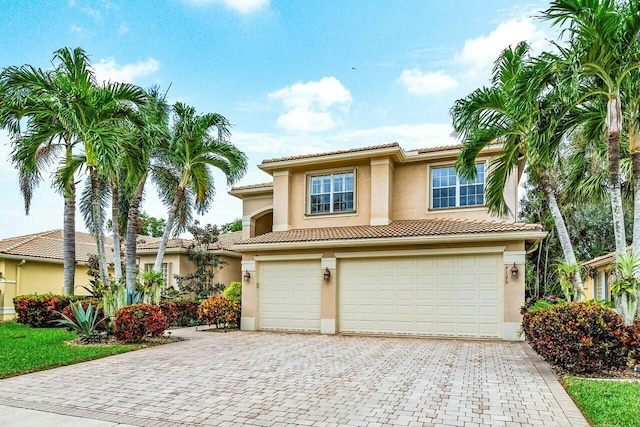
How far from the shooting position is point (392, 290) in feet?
46.7

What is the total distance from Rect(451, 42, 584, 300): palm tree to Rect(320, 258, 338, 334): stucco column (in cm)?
522

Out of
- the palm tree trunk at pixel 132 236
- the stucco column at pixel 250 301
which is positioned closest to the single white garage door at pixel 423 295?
the stucco column at pixel 250 301

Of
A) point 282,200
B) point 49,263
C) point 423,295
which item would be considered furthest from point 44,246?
point 423,295

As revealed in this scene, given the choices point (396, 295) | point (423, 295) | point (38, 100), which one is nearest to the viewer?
point (38, 100)

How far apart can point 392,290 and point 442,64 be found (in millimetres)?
9595

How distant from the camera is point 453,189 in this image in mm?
15938

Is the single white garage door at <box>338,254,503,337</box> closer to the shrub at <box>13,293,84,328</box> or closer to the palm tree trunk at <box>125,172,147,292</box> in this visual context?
the palm tree trunk at <box>125,172,147,292</box>

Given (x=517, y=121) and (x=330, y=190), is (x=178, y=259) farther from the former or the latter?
(x=517, y=121)

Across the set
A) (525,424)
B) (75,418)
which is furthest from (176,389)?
(525,424)

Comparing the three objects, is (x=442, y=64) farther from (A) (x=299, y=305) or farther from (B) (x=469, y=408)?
(B) (x=469, y=408)

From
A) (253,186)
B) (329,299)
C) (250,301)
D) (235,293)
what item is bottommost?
(250,301)

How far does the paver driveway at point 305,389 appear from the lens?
5.60 meters

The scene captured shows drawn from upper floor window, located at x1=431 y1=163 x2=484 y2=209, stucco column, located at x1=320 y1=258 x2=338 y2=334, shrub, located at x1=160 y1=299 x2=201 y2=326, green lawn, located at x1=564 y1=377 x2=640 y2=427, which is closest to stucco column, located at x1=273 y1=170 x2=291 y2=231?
stucco column, located at x1=320 y1=258 x2=338 y2=334

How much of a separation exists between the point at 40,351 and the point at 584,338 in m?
11.6
